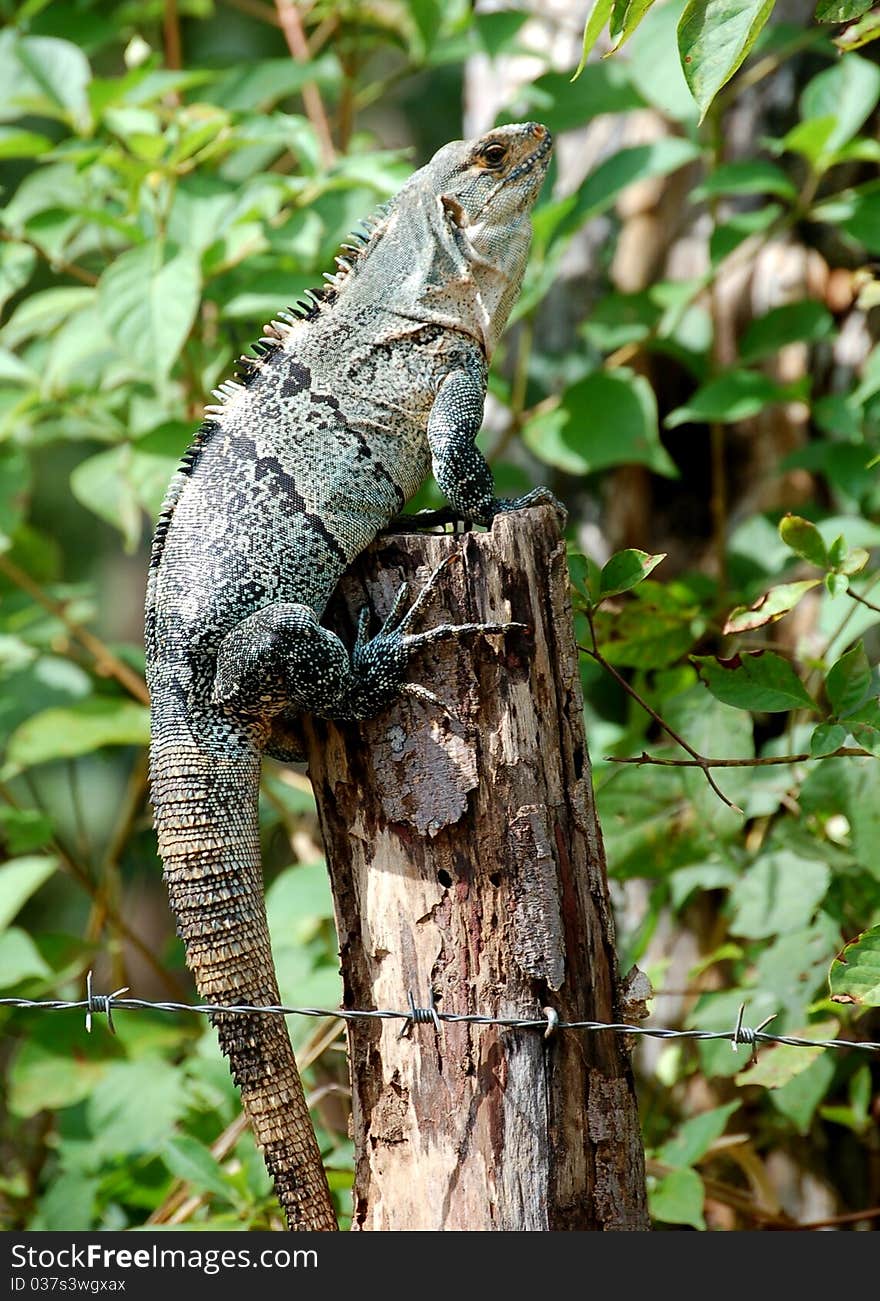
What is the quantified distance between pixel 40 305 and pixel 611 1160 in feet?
11.3

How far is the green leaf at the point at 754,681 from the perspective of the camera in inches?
117

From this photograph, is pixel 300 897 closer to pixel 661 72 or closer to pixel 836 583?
pixel 836 583

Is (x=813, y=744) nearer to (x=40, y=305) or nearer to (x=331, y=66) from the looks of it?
(x=40, y=305)

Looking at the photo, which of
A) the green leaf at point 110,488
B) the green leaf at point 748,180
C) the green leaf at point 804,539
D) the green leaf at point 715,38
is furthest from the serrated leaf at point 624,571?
the green leaf at point 110,488

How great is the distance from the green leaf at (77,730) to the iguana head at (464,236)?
7.33 feet

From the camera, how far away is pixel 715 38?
2154 mm

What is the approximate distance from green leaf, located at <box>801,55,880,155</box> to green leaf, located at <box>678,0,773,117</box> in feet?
8.07

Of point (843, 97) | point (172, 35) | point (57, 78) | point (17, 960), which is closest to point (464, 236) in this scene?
point (843, 97)

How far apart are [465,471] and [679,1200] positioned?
6.28ft

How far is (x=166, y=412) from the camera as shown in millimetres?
4746

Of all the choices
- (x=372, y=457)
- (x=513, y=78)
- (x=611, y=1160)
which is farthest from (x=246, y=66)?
(x=611, y=1160)

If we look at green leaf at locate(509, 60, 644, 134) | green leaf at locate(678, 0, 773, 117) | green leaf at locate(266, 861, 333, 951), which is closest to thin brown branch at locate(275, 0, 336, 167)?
green leaf at locate(509, 60, 644, 134)

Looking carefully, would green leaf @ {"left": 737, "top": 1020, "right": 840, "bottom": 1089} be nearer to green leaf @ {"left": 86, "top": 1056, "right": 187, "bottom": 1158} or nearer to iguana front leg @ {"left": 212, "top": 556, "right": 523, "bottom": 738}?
iguana front leg @ {"left": 212, "top": 556, "right": 523, "bottom": 738}

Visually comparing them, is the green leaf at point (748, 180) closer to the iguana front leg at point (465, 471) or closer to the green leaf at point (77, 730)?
the iguana front leg at point (465, 471)
